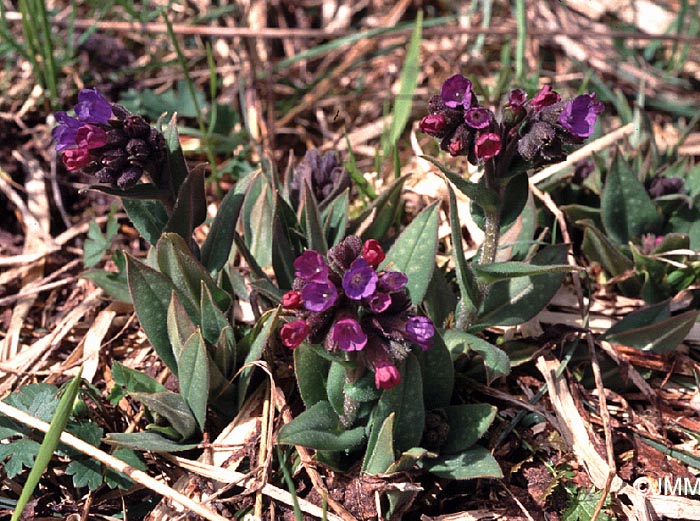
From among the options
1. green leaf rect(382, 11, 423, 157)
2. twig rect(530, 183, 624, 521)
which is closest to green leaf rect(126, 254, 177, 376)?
twig rect(530, 183, 624, 521)

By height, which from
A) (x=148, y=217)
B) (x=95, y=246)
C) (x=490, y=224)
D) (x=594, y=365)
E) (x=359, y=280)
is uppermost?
(x=359, y=280)

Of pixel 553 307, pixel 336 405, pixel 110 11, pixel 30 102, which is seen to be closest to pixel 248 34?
pixel 110 11

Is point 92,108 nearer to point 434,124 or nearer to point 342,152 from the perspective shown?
point 434,124

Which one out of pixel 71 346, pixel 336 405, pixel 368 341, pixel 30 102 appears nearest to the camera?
pixel 368 341

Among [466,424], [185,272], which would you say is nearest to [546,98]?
[466,424]

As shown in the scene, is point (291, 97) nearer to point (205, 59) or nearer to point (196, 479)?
point (205, 59)
